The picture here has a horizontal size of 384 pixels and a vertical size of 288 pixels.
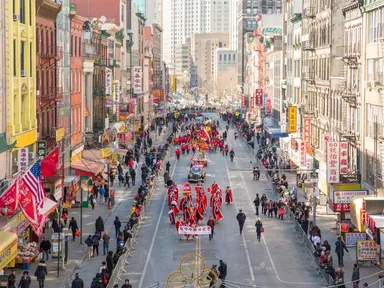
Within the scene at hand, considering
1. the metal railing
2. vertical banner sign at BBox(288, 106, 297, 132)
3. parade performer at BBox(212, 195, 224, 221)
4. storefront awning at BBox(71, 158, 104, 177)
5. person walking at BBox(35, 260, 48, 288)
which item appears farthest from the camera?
vertical banner sign at BBox(288, 106, 297, 132)

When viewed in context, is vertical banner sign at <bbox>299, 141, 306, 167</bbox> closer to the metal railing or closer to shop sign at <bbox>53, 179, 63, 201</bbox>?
the metal railing

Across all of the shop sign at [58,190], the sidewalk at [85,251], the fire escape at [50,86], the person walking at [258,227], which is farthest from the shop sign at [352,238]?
the fire escape at [50,86]

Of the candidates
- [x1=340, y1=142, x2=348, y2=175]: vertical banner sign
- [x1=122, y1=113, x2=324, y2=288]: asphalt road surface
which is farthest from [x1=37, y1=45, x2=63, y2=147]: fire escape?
[x1=340, y1=142, x2=348, y2=175]: vertical banner sign

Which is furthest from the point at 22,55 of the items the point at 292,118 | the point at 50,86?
the point at 292,118

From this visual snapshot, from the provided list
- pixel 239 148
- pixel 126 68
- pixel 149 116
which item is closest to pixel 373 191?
pixel 239 148

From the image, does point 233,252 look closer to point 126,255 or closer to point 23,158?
point 126,255

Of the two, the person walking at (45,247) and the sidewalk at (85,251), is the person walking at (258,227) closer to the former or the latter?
the sidewalk at (85,251)

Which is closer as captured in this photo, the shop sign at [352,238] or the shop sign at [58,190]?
the shop sign at [352,238]
